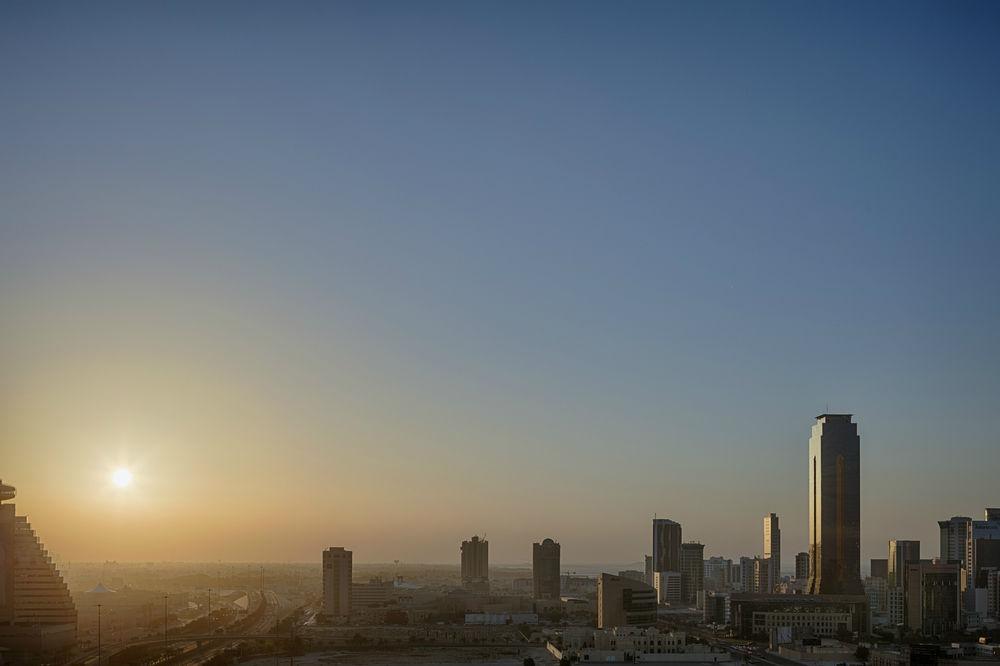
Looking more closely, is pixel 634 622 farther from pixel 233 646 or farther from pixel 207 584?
pixel 207 584

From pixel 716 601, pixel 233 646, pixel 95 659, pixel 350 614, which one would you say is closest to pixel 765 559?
pixel 716 601

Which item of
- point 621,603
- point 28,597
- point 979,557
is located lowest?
point 979,557

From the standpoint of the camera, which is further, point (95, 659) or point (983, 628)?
point (983, 628)

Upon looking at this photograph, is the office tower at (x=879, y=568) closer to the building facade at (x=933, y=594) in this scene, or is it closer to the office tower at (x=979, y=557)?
the office tower at (x=979, y=557)

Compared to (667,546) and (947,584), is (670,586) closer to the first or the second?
(667,546)

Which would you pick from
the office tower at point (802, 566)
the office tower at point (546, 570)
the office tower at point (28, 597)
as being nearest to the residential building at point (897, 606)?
the office tower at point (802, 566)

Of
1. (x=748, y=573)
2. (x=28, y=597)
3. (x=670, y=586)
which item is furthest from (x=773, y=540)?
(x=28, y=597)

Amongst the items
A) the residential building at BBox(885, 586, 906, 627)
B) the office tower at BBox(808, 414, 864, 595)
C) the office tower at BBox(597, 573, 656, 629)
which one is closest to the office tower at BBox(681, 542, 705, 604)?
the office tower at BBox(808, 414, 864, 595)
